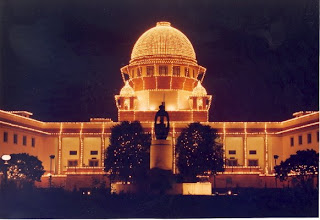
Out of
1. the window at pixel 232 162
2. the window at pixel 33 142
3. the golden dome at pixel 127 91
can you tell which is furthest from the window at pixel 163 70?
the window at pixel 33 142

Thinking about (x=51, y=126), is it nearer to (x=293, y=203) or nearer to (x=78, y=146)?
(x=78, y=146)

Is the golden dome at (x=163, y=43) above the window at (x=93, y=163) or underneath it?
above

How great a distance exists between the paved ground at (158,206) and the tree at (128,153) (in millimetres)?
16551

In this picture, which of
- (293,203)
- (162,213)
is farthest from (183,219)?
(293,203)

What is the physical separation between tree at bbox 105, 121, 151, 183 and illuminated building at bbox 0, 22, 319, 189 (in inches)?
474

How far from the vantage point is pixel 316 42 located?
4522cm

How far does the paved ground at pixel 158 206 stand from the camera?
3625 cm

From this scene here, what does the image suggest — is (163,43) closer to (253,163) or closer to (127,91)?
(127,91)

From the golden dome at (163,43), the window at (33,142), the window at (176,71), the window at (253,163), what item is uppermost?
the golden dome at (163,43)

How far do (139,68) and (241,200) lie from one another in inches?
1615

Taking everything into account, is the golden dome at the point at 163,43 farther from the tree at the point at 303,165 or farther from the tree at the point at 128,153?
the tree at the point at 303,165

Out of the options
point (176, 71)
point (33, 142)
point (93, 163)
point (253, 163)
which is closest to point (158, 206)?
point (33, 142)

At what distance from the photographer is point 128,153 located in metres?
58.1

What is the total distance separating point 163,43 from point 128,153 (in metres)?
21.7
